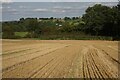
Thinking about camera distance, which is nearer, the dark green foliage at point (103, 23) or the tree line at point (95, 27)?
the dark green foliage at point (103, 23)

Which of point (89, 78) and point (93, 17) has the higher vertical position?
point (93, 17)

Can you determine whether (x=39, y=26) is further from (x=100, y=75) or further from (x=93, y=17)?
(x=100, y=75)

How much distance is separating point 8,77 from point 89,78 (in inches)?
137

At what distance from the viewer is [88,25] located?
92.5 metres

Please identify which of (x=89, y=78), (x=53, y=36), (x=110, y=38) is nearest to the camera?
(x=89, y=78)

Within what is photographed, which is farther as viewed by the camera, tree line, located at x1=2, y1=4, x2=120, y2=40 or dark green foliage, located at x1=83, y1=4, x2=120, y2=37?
tree line, located at x1=2, y1=4, x2=120, y2=40

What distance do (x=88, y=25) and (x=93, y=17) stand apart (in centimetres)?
399

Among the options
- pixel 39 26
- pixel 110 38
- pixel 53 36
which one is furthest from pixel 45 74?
pixel 39 26

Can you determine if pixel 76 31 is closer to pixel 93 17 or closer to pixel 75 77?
pixel 93 17

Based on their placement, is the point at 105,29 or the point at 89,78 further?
the point at 105,29

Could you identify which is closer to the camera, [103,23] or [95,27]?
[103,23]

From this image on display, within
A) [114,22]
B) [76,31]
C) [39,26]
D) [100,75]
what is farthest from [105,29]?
[100,75]

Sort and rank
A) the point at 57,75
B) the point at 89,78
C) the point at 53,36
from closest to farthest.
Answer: the point at 89,78, the point at 57,75, the point at 53,36

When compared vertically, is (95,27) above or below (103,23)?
below
